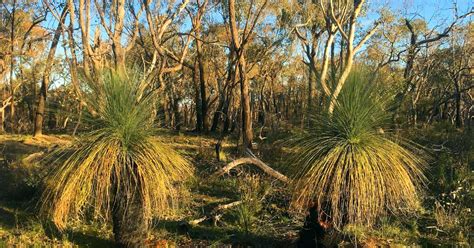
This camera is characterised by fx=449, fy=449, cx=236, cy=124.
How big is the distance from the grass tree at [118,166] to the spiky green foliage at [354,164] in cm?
170

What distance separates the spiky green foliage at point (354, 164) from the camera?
5293 mm

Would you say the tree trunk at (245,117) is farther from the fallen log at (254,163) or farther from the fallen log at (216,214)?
the fallen log at (216,214)

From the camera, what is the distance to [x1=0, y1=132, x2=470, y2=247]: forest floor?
6664mm

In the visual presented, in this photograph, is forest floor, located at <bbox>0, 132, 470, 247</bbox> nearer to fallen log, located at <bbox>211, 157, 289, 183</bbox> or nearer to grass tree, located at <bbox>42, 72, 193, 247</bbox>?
fallen log, located at <bbox>211, 157, 289, 183</bbox>

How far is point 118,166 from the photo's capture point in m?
5.41

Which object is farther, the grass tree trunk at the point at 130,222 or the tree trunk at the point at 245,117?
the tree trunk at the point at 245,117

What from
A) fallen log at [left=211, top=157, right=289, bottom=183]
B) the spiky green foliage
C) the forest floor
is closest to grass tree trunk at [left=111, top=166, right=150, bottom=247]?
the forest floor

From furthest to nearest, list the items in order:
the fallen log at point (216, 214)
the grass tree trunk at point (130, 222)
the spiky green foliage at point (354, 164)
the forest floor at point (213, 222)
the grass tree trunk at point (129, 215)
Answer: the fallen log at point (216, 214), the forest floor at point (213, 222), the grass tree trunk at point (130, 222), the grass tree trunk at point (129, 215), the spiky green foliage at point (354, 164)

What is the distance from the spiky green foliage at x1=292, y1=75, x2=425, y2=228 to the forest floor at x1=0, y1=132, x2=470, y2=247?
751 millimetres

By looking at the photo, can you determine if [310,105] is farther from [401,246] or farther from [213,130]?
[213,130]

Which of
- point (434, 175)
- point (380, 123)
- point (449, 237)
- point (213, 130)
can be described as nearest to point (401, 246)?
point (449, 237)

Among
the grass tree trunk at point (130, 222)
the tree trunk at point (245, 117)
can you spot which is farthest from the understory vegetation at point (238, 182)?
the tree trunk at point (245, 117)

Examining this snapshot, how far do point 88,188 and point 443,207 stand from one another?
6.06 metres

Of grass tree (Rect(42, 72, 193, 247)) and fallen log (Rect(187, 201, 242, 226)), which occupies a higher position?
grass tree (Rect(42, 72, 193, 247))
